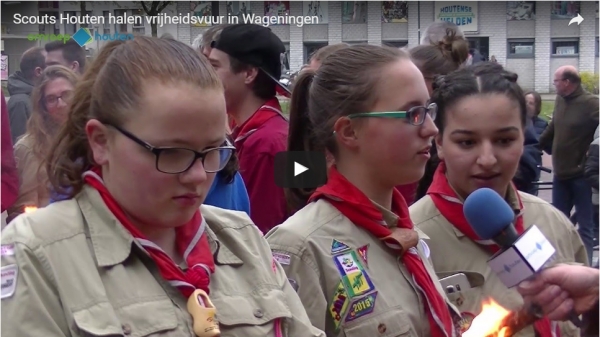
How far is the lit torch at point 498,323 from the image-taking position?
96.5 inches

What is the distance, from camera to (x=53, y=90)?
4.88m

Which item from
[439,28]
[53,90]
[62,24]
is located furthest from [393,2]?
[53,90]

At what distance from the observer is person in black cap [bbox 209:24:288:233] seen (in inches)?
158

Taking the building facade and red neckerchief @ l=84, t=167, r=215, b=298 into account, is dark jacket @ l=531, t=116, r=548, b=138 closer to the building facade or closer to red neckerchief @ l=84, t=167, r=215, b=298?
the building facade

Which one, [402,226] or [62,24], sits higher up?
[62,24]

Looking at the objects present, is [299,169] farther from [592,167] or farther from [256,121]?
[592,167]

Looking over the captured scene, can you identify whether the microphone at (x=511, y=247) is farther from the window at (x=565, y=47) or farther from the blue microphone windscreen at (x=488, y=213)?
the window at (x=565, y=47)

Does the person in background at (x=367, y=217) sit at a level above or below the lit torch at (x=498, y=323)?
above

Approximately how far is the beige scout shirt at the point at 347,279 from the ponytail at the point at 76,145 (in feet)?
2.47

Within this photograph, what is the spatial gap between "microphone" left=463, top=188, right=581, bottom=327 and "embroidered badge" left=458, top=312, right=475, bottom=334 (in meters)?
0.55

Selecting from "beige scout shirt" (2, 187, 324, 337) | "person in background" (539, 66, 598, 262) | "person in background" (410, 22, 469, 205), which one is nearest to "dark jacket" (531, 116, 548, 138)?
"person in background" (539, 66, 598, 262)

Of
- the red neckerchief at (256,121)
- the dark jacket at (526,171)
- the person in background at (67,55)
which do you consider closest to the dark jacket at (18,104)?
the person in background at (67,55)

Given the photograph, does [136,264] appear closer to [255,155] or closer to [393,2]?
[255,155]

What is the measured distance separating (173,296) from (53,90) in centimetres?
331
